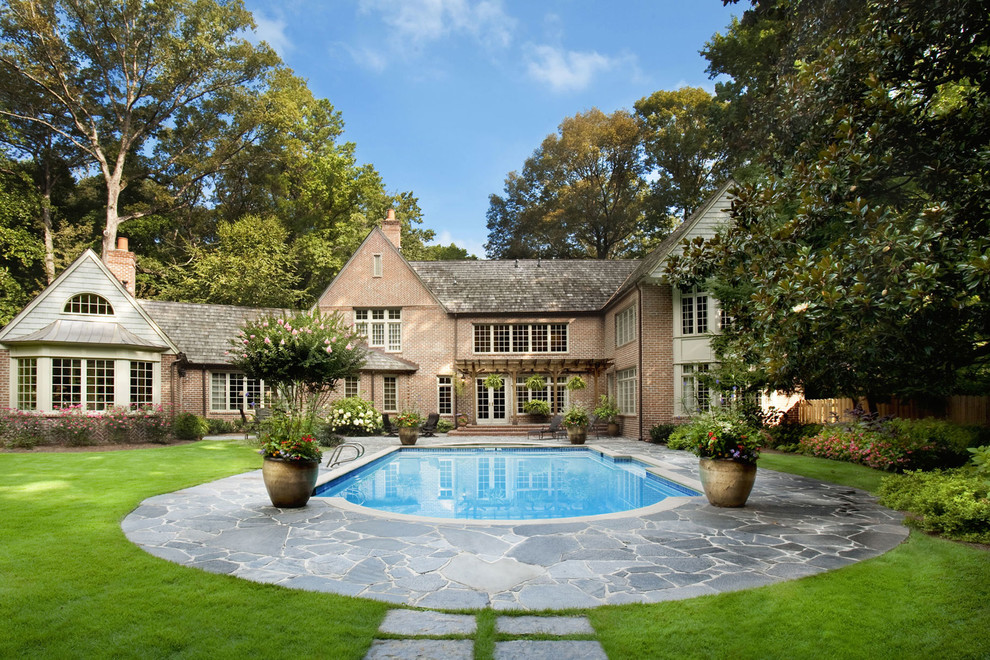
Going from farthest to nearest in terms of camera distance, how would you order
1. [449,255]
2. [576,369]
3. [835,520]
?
1. [449,255]
2. [576,369]
3. [835,520]

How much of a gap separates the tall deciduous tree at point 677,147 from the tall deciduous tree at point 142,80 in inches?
952

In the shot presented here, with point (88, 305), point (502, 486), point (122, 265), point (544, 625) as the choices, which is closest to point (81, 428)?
point (88, 305)

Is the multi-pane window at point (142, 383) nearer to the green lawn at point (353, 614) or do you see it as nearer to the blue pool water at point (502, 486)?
the blue pool water at point (502, 486)

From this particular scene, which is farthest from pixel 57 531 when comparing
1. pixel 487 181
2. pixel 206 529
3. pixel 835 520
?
pixel 487 181

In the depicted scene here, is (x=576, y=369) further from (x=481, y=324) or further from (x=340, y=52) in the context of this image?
(x=340, y=52)

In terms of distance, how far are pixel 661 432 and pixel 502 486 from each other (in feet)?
29.7

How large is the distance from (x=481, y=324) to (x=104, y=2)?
2549 cm

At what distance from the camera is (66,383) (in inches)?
762

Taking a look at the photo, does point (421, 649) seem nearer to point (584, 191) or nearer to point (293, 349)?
point (293, 349)

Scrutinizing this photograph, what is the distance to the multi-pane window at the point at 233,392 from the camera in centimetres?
2488

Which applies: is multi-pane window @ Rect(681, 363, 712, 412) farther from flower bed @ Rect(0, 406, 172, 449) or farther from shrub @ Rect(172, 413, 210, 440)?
flower bed @ Rect(0, 406, 172, 449)

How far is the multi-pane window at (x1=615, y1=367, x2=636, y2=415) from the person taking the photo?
22.2 m

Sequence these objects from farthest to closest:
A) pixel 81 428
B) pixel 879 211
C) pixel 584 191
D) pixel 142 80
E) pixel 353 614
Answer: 1. pixel 584 191
2. pixel 142 80
3. pixel 81 428
4. pixel 879 211
5. pixel 353 614

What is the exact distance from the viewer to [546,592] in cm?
520
